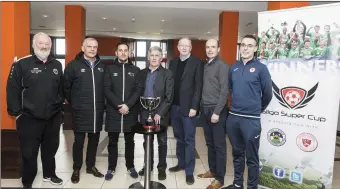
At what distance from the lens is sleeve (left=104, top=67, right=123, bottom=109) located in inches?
115

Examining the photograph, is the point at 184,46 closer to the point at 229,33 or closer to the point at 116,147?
the point at 116,147

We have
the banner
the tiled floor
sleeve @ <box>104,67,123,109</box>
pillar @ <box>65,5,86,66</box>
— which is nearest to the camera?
the banner

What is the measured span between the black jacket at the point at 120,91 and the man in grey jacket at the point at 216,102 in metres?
0.76

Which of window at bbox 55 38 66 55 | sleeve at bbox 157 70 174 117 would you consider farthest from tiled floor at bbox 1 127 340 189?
window at bbox 55 38 66 55

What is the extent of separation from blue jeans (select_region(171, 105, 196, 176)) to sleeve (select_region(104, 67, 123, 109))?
2.17ft

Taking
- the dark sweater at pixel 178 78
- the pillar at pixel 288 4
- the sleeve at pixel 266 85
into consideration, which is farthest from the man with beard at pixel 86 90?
the pillar at pixel 288 4

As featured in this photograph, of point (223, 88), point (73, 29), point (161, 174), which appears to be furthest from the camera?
point (73, 29)

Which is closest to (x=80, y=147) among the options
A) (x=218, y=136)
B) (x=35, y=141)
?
(x=35, y=141)

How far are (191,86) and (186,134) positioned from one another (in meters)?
0.55

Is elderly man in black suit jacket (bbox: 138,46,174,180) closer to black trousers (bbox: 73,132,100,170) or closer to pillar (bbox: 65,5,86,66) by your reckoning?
black trousers (bbox: 73,132,100,170)

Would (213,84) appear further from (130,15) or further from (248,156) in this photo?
(130,15)

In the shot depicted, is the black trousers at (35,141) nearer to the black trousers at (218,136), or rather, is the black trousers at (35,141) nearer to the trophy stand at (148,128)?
the trophy stand at (148,128)

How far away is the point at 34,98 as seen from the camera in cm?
264

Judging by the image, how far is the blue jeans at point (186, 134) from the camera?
9.91 ft
